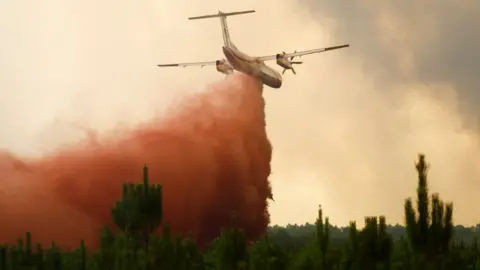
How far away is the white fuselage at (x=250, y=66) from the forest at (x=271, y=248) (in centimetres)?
3546

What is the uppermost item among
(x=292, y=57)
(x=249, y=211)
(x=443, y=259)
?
(x=292, y=57)

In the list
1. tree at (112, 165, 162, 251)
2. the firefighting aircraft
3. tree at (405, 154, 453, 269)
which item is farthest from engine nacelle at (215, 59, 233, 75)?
tree at (405, 154, 453, 269)

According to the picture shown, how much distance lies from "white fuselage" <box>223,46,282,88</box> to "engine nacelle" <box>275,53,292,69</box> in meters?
1.90

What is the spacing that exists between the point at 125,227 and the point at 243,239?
28.3 ft

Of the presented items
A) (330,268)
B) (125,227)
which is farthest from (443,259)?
(125,227)

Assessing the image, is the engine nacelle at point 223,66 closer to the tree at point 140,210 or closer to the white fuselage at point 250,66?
the white fuselage at point 250,66

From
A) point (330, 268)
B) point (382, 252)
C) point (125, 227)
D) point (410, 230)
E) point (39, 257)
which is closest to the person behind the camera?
point (410, 230)

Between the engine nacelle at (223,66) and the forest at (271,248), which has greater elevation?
the engine nacelle at (223,66)

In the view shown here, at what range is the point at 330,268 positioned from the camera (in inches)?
2205

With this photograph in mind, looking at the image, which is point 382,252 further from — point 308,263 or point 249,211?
point 249,211

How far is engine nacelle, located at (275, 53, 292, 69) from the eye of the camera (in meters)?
107

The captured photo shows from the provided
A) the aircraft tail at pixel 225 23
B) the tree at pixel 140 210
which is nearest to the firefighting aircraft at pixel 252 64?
the aircraft tail at pixel 225 23

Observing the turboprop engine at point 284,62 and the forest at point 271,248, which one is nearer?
the forest at point 271,248

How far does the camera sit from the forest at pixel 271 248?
4316 cm
